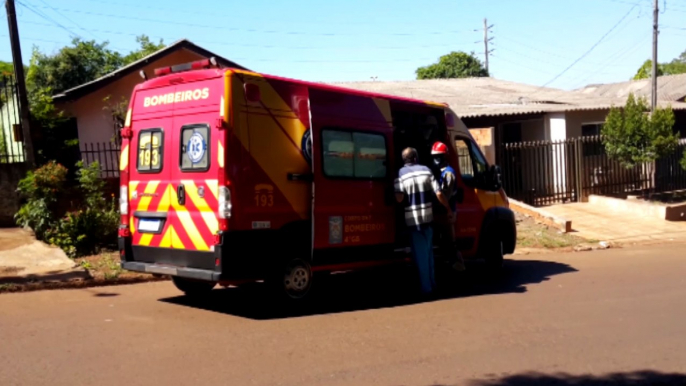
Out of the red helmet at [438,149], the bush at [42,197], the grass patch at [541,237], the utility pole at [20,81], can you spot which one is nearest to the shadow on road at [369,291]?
the red helmet at [438,149]

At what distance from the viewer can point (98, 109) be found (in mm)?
16078

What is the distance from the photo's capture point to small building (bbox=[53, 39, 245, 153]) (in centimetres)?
1570

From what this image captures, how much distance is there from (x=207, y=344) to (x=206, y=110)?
2425 millimetres

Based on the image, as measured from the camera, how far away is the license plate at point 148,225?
7688 mm

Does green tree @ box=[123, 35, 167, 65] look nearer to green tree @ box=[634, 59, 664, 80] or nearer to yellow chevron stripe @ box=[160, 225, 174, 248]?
yellow chevron stripe @ box=[160, 225, 174, 248]

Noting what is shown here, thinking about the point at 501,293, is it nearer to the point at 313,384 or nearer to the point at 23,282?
the point at 313,384

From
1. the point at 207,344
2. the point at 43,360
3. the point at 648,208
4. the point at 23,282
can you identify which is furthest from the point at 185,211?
the point at 648,208

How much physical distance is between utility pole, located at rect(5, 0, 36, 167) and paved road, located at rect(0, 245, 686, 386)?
4.25 m

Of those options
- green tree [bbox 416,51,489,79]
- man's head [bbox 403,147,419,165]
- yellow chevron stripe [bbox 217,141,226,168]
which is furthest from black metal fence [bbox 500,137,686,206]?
green tree [bbox 416,51,489,79]

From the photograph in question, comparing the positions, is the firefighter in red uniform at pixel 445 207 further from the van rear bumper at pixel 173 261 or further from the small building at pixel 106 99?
the small building at pixel 106 99

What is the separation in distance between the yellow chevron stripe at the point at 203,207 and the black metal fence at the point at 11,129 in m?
6.09

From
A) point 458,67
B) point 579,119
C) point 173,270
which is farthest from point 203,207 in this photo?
point 458,67

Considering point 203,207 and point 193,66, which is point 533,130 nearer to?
point 193,66

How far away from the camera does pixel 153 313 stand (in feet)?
24.5
